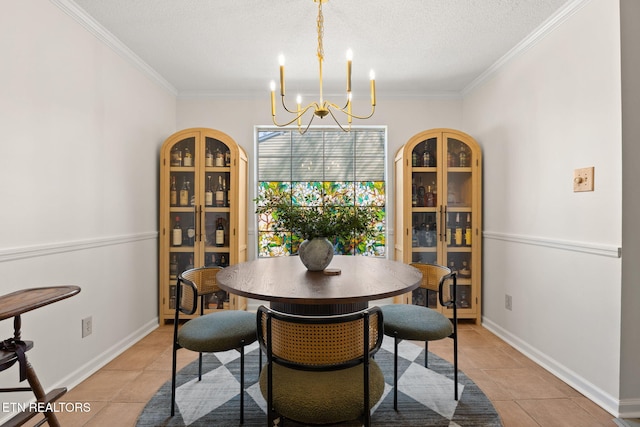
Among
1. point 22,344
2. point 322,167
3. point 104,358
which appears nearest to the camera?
point 22,344

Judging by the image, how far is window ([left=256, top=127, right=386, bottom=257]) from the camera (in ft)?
13.3

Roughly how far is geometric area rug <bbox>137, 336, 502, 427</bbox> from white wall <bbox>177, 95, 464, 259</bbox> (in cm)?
159

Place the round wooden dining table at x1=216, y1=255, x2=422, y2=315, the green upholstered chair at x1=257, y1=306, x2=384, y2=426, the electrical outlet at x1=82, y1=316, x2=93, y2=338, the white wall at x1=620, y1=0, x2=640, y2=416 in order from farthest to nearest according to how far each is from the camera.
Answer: the electrical outlet at x1=82, y1=316, x2=93, y2=338 < the white wall at x1=620, y1=0, x2=640, y2=416 < the round wooden dining table at x1=216, y1=255, x2=422, y2=315 < the green upholstered chair at x1=257, y1=306, x2=384, y2=426

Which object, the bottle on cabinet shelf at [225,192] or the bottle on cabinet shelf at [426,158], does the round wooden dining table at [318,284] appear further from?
the bottle on cabinet shelf at [426,158]

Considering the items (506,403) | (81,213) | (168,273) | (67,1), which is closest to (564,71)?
(506,403)

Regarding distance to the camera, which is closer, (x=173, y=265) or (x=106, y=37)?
(x=106, y=37)

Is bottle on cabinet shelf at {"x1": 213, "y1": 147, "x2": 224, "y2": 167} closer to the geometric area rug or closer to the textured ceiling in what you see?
the textured ceiling

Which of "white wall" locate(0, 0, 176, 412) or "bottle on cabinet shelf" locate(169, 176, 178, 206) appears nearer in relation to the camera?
"white wall" locate(0, 0, 176, 412)

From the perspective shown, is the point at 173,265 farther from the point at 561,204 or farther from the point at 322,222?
the point at 561,204

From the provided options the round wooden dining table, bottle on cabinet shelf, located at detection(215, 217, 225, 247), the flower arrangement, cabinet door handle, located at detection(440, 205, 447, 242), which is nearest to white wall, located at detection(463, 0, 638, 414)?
cabinet door handle, located at detection(440, 205, 447, 242)

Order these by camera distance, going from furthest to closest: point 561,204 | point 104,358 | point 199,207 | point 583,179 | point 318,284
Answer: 1. point 199,207
2. point 104,358
3. point 561,204
4. point 583,179
5. point 318,284

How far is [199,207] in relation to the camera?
11.6 ft

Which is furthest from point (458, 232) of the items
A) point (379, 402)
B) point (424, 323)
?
point (379, 402)

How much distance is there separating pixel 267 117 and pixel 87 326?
262cm
